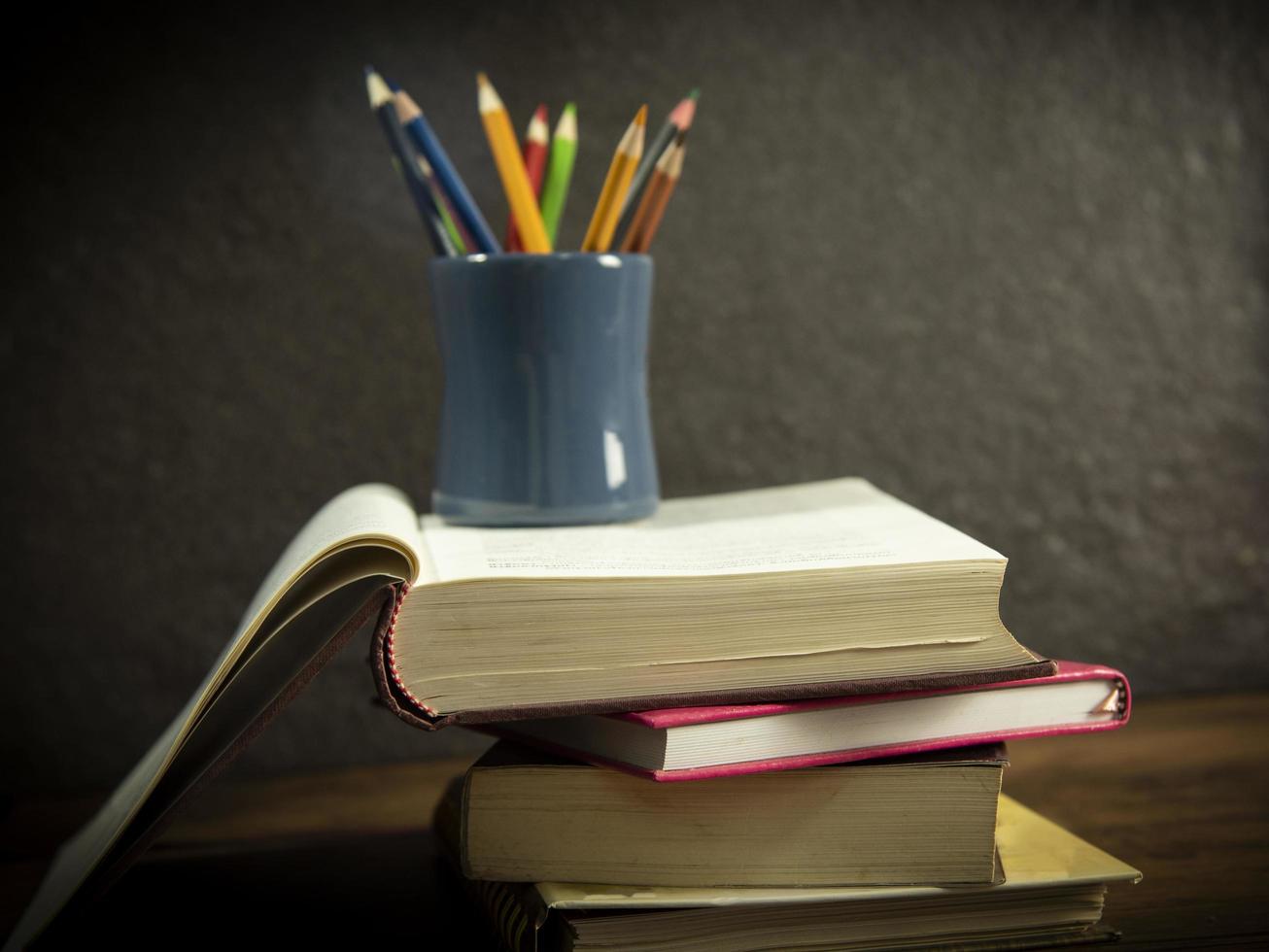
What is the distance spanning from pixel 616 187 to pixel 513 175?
5 cm

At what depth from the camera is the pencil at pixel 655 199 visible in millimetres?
581

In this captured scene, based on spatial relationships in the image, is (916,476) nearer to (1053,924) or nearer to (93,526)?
(1053,924)

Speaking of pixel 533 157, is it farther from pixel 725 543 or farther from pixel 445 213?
pixel 725 543

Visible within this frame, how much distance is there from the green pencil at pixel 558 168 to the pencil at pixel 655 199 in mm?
Answer: 43

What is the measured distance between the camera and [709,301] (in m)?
0.83

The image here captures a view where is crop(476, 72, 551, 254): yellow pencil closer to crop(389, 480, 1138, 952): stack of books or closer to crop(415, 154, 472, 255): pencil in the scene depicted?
crop(415, 154, 472, 255): pencil

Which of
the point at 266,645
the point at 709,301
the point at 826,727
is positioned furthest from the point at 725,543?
the point at 709,301

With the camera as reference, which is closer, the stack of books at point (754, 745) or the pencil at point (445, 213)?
the stack of books at point (754, 745)

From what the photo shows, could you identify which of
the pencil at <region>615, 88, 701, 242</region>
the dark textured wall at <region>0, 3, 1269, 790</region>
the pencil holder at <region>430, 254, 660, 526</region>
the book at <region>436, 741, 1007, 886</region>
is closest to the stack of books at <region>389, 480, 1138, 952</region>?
the book at <region>436, 741, 1007, 886</region>

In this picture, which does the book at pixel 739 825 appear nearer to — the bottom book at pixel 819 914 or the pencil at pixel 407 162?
the bottom book at pixel 819 914

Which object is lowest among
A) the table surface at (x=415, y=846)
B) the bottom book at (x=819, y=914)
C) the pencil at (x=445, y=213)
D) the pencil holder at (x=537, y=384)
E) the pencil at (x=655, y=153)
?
the table surface at (x=415, y=846)

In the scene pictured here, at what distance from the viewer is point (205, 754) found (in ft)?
1.43

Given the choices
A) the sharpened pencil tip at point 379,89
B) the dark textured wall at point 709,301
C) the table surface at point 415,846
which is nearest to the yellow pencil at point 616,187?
the sharpened pencil tip at point 379,89

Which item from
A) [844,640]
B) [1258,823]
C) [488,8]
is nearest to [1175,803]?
[1258,823]
